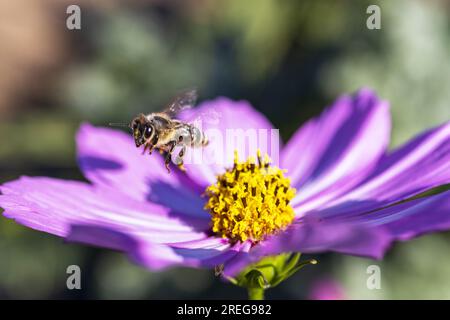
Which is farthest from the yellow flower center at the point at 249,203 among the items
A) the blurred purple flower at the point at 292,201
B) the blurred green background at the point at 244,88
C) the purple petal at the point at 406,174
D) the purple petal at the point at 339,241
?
the blurred green background at the point at 244,88

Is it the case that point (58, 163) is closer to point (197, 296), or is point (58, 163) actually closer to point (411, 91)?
point (197, 296)

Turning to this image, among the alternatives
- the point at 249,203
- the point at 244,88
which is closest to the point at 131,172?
the point at 249,203

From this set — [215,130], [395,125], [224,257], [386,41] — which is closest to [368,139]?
[215,130]

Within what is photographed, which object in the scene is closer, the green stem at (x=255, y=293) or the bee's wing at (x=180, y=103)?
the green stem at (x=255, y=293)

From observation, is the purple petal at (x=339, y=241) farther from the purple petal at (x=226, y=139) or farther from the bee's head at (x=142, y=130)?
the purple petal at (x=226, y=139)

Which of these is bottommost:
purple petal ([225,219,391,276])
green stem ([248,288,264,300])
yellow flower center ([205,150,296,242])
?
green stem ([248,288,264,300])

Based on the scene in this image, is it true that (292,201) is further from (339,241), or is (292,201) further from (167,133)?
(339,241)

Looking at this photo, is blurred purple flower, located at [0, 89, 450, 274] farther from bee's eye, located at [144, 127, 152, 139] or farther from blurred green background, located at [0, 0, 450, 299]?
blurred green background, located at [0, 0, 450, 299]

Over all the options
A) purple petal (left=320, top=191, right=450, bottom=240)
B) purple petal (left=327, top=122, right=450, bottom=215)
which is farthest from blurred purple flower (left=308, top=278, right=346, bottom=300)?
purple petal (left=320, top=191, right=450, bottom=240)
